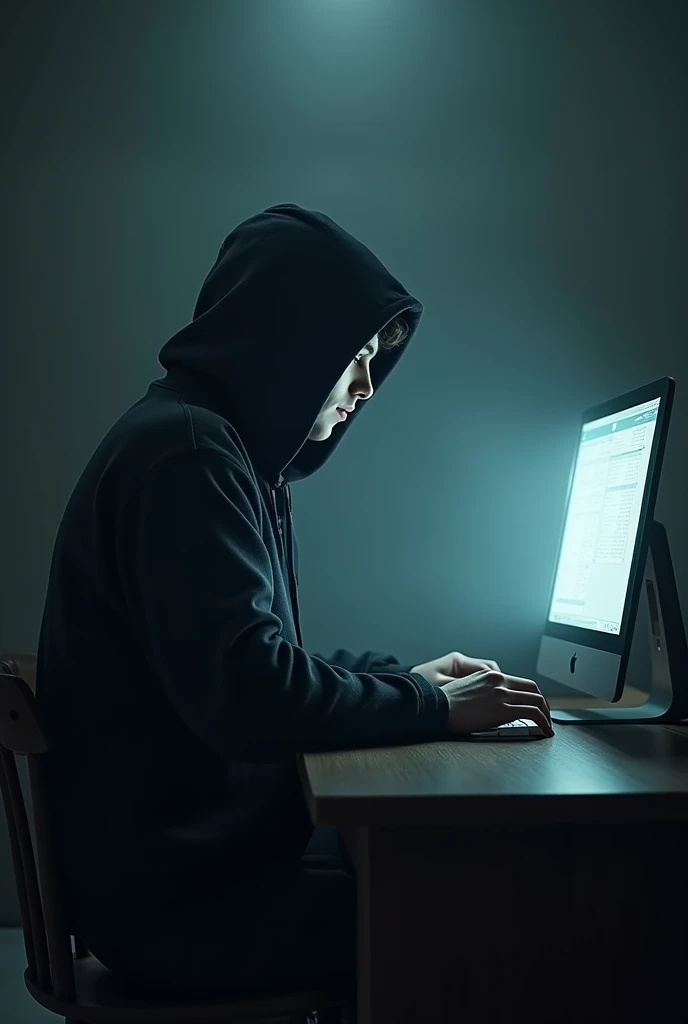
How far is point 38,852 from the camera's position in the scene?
114 cm

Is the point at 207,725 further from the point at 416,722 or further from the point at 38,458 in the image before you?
the point at 38,458

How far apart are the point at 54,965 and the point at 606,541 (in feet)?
3.51

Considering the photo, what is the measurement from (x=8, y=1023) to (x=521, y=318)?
1762 millimetres

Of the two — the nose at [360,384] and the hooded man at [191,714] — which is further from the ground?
the nose at [360,384]

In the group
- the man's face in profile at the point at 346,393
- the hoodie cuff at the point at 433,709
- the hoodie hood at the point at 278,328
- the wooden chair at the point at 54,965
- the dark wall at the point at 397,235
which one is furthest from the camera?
the dark wall at the point at 397,235

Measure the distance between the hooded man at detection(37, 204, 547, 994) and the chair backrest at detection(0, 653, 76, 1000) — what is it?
0.14 ft

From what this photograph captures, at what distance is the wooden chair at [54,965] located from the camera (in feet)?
3.66

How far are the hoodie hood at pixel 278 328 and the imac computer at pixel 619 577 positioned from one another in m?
0.46

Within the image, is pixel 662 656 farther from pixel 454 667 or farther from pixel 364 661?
pixel 364 661

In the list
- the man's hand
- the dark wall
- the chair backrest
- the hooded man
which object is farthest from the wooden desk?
the dark wall

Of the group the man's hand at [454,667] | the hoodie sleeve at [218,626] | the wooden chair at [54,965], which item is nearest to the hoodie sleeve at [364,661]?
the man's hand at [454,667]

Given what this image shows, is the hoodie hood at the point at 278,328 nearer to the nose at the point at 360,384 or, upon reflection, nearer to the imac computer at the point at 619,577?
the nose at the point at 360,384

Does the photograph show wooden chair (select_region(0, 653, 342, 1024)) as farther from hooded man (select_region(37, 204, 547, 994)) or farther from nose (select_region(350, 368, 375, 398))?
nose (select_region(350, 368, 375, 398))

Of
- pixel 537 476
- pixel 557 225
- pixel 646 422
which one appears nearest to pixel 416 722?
pixel 646 422
